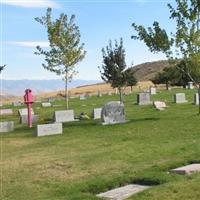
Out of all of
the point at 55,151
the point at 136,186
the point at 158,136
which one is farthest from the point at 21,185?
the point at 158,136

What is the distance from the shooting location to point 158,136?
54.3 ft

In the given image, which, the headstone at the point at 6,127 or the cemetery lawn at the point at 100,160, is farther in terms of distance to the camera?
the headstone at the point at 6,127

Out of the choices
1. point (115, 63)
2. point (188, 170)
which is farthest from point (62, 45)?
point (188, 170)

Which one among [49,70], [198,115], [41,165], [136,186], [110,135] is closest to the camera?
[136,186]

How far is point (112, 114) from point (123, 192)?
1312 cm

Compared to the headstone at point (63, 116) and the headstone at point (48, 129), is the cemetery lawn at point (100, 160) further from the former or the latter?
the headstone at point (63, 116)

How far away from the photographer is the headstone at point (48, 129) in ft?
63.1

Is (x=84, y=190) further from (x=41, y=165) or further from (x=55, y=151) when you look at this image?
(x=55, y=151)

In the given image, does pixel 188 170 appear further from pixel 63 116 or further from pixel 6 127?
pixel 63 116

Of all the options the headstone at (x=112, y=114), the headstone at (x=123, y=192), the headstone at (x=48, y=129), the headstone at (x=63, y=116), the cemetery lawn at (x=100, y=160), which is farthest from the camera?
the headstone at (x=63, y=116)

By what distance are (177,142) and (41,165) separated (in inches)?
171

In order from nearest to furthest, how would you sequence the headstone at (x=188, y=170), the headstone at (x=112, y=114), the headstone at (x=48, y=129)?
the headstone at (x=188, y=170) → the headstone at (x=48, y=129) → the headstone at (x=112, y=114)

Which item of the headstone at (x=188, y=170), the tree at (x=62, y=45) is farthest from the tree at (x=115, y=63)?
the headstone at (x=188, y=170)

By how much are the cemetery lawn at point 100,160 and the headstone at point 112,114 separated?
35.4 inches
